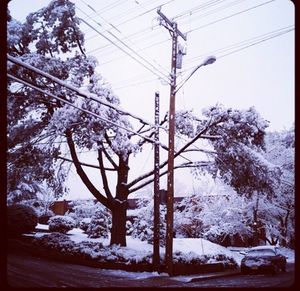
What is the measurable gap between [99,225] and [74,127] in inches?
225

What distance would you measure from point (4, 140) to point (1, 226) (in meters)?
1.76

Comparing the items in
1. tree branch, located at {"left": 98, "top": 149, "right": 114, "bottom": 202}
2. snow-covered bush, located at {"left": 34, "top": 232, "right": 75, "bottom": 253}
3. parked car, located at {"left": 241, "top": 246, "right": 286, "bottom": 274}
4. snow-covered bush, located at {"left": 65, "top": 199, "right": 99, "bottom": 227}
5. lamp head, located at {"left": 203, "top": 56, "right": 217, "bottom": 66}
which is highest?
lamp head, located at {"left": 203, "top": 56, "right": 217, "bottom": 66}

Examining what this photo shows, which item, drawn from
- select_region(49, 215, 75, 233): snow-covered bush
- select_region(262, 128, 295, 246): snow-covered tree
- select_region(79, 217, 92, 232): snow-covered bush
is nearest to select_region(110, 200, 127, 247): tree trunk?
select_region(49, 215, 75, 233): snow-covered bush

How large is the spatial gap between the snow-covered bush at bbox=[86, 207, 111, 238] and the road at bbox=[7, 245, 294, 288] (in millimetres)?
3649

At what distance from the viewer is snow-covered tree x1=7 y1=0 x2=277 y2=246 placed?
1273 cm

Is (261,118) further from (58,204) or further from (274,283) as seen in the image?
(58,204)

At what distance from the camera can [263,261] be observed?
514 inches

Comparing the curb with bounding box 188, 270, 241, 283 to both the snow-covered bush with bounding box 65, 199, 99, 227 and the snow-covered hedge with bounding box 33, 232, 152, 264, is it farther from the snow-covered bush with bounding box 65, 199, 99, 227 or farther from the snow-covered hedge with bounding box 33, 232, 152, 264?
the snow-covered bush with bounding box 65, 199, 99, 227

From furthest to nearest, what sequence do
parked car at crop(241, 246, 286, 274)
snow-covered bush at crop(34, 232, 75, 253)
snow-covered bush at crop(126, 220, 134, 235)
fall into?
snow-covered bush at crop(126, 220, 134, 235)
snow-covered bush at crop(34, 232, 75, 253)
parked car at crop(241, 246, 286, 274)

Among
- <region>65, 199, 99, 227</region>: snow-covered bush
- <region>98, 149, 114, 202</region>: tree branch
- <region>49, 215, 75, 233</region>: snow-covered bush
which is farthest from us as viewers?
<region>65, 199, 99, 227</region>: snow-covered bush

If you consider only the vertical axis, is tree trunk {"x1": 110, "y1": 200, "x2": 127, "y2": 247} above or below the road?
above

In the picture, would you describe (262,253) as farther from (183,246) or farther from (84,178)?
(84,178)

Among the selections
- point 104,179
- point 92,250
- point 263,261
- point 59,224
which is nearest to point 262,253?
point 263,261

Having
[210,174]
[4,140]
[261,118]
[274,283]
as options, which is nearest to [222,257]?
[210,174]
